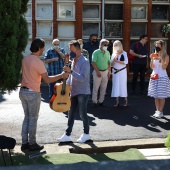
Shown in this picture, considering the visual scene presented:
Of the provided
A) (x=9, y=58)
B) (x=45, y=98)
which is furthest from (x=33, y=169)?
(x=45, y=98)

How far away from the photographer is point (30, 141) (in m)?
6.80

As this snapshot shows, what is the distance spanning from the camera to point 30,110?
6.58 m

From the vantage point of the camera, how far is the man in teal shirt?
10422 mm

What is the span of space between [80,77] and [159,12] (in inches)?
394

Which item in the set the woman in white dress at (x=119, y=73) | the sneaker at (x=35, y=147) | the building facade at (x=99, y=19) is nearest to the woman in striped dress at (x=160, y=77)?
the woman in white dress at (x=119, y=73)

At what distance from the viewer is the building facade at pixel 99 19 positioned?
15633mm

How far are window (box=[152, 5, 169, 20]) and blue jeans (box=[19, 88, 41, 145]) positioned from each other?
10.5 m

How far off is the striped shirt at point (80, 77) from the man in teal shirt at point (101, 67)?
322 cm

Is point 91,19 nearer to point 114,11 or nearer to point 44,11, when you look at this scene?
point 114,11

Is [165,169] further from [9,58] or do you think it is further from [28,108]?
[28,108]

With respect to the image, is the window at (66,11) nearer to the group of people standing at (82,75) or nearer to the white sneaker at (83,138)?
the group of people standing at (82,75)

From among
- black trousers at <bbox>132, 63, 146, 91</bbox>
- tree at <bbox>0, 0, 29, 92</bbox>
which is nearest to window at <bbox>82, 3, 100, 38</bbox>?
black trousers at <bbox>132, 63, 146, 91</bbox>

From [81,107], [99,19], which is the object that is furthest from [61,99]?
[99,19]

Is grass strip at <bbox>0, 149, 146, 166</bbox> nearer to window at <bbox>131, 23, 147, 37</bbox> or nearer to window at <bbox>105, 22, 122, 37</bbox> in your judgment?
window at <bbox>105, 22, 122, 37</bbox>
